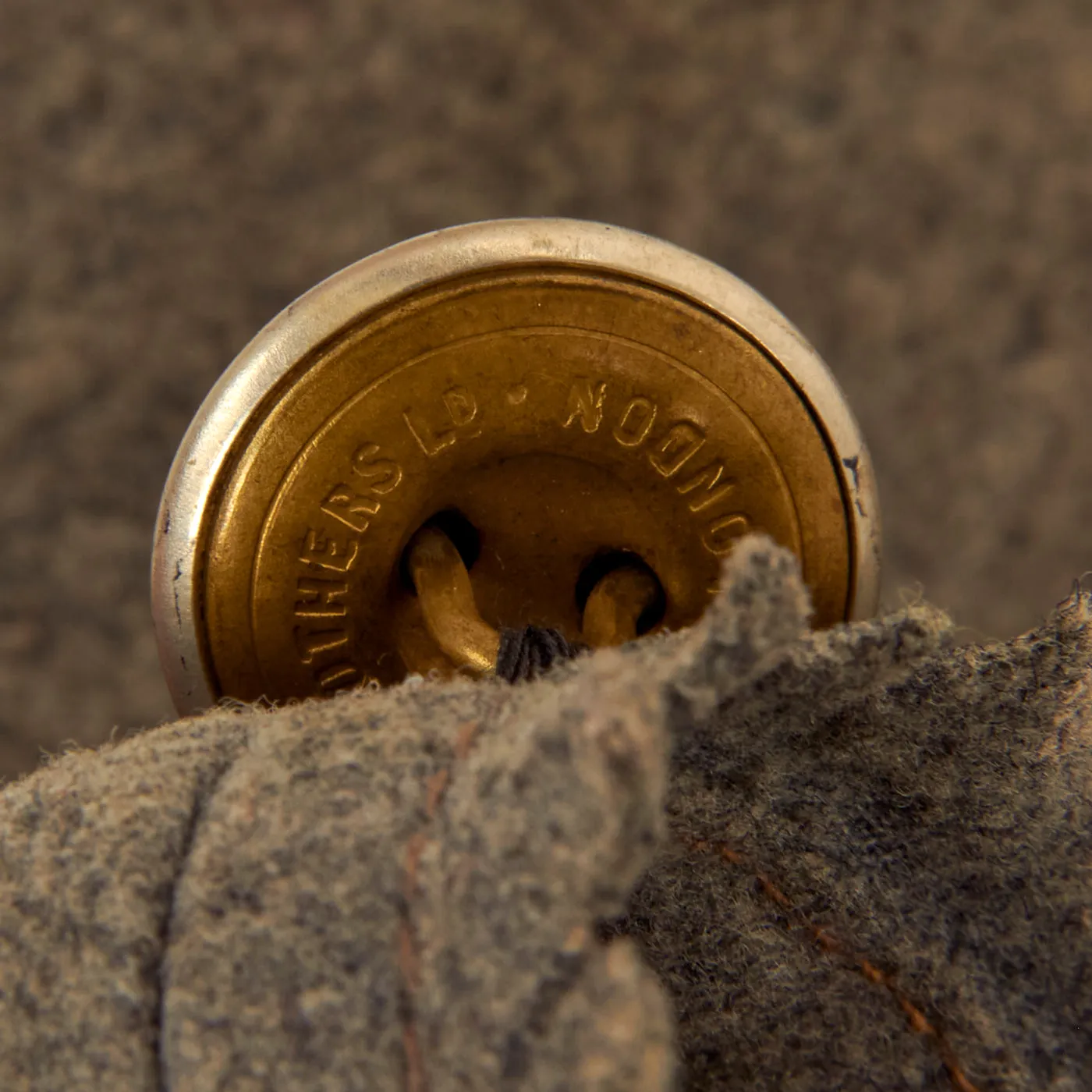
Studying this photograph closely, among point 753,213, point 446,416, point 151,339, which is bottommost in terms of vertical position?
point 446,416

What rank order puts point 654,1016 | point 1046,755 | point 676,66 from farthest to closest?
point 676,66, point 1046,755, point 654,1016

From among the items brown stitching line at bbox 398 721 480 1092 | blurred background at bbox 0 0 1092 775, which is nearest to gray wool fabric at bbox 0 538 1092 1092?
brown stitching line at bbox 398 721 480 1092

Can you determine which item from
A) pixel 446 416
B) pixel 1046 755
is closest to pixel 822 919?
pixel 1046 755

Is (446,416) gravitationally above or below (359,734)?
above

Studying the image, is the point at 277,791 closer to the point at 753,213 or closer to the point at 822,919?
the point at 822,919

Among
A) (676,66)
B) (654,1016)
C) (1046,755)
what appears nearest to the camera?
(654,1016)

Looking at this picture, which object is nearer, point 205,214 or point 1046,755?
point 1046,755

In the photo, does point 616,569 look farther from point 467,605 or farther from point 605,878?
point 605,878

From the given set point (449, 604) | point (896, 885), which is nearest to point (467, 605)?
point (449, 604)

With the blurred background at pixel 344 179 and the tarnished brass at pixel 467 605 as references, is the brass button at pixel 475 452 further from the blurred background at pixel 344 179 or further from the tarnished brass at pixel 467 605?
the blurred background at pixel 344 179
